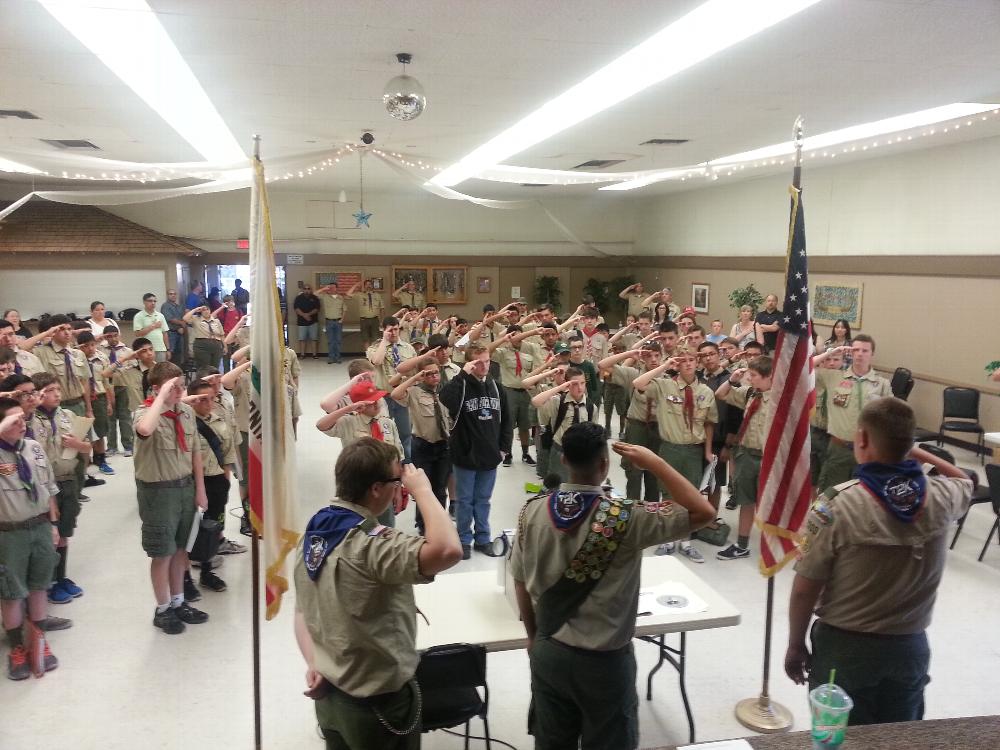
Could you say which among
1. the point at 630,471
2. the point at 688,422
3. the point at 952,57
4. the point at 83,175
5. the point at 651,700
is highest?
the point at 952,57

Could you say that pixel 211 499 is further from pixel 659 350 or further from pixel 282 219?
pixel 282 219

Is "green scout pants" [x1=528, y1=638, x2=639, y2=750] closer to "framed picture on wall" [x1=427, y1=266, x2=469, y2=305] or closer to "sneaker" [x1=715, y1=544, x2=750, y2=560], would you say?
"sneaker" [x1=715, y1=544, x2=750, y2=560]

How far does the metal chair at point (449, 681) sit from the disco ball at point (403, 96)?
4090mm

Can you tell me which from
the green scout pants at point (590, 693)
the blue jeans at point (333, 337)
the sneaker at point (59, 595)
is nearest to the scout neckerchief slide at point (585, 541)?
the green scout pants at point (590, 693)

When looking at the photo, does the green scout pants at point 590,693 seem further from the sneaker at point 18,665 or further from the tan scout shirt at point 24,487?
the sneaker at point 18,665

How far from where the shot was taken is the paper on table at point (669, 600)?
11.7 ft

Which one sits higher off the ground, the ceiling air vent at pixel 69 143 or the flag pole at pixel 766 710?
the ceiling air vent at pixel 69 143

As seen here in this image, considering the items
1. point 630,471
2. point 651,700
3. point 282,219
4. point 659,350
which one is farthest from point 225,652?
point 282,219

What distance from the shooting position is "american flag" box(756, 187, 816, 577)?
3.55m

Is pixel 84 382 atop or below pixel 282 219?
below

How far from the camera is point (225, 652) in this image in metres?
4.51

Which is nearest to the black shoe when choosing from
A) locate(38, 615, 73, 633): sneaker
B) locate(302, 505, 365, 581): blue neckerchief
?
locate(38, 615, 73, 633): sneaker

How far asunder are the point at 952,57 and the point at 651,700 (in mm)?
5050

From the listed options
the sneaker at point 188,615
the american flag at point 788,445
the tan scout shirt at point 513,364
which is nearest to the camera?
the american flag at point 788,445
